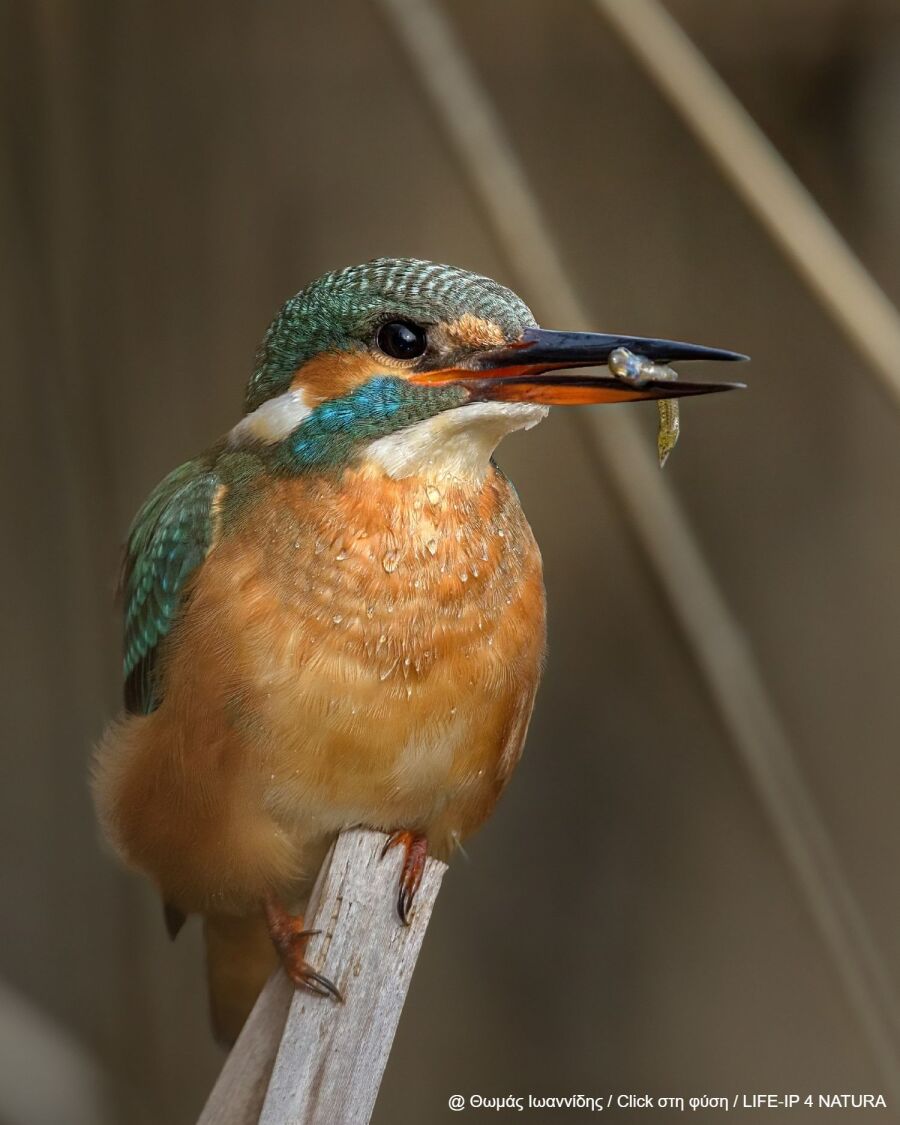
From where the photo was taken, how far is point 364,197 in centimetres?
286

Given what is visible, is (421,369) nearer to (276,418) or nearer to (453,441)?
(453,441)

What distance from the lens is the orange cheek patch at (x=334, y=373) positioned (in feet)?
5.14

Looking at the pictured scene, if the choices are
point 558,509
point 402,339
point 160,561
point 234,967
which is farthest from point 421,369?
point 558,509

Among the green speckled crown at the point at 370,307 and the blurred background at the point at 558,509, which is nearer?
the green speckled crown at the point at 370,307

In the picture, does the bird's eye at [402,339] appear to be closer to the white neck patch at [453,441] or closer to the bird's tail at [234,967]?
the white neck patch at [453,441]

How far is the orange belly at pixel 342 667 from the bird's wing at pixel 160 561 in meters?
0.05

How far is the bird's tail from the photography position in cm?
207

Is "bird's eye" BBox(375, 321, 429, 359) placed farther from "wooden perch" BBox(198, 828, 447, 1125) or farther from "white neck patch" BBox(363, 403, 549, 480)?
"wooden perch" BBox(198, 828, 447, 1125)

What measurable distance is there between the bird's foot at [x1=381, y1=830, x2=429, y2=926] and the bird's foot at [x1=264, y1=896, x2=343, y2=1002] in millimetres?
104

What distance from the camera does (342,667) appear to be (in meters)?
1.58

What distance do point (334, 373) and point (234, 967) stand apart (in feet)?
3.33

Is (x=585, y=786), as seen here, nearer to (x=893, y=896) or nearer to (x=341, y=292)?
(x=893, y=896)

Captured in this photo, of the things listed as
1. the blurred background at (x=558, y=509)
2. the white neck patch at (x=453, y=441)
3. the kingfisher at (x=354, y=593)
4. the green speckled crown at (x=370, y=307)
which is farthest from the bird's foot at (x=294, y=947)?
the blurred background at (x=558, y=509)

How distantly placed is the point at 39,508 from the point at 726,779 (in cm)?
155
